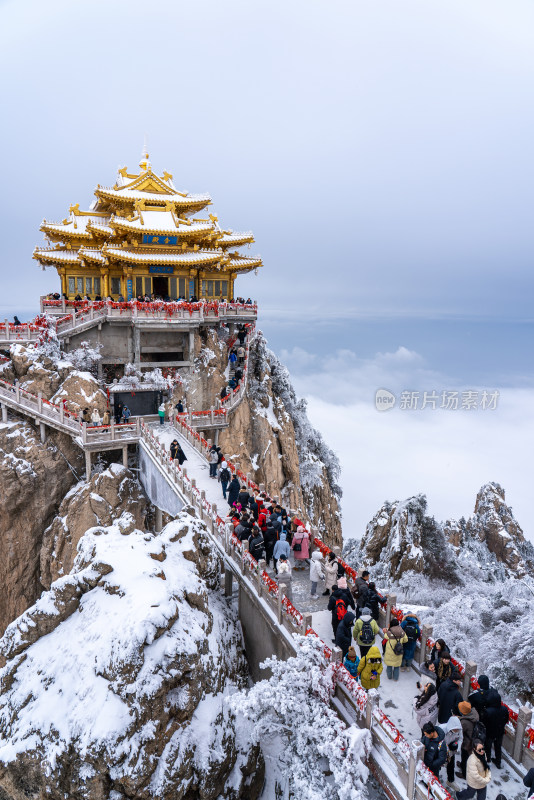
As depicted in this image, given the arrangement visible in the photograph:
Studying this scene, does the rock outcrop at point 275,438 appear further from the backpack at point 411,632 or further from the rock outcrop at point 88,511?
the backpack at point 411,632

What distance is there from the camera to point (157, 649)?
32.2ft

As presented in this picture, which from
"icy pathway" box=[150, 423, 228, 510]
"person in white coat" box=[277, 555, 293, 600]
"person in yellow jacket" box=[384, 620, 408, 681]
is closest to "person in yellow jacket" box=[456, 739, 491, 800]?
"person in yellow jacket" box=[384, 620, 408, 681]

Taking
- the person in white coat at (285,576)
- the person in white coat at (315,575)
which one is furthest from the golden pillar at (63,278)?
the person in white coat at (315,575)

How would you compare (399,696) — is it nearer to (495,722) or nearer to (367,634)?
(367,634)

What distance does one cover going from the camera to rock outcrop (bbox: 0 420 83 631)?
22875 mm

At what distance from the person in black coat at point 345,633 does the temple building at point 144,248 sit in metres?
24.2

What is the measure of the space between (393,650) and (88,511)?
1699 centimetres

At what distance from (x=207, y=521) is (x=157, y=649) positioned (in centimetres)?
555

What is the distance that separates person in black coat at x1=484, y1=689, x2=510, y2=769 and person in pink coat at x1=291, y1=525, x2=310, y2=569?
6004mm

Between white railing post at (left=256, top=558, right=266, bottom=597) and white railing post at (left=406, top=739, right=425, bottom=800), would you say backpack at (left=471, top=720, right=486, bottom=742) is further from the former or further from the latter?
white railing post at (left=256, top=558, right=266, bottom=597)

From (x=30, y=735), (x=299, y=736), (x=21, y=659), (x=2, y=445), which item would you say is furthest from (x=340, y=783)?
(x=2, y=445)

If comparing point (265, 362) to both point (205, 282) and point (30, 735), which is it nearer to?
point (205, 282)

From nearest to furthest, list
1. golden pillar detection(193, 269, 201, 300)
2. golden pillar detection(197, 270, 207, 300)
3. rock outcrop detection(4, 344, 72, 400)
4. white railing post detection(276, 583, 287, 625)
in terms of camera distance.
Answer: white railing post detection(276, 583, 287, 625), rock outcrop detection(4, 344, 72, 400), golden pillar detection(193, 269, 201, 300), golden pillar detection(197, 270, 207, 300)

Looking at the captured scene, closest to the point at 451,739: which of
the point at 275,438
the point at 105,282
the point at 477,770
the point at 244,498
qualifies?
the point at 477,770
